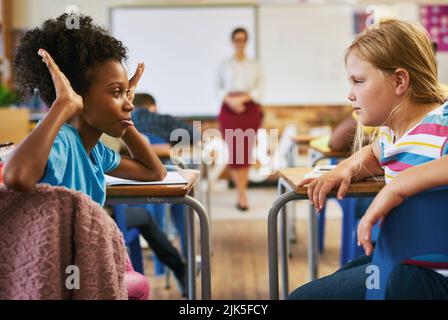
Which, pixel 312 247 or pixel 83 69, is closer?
pixel 83 69

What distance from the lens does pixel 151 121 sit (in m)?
2.99

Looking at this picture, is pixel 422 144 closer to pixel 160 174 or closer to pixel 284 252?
pixel 160 174

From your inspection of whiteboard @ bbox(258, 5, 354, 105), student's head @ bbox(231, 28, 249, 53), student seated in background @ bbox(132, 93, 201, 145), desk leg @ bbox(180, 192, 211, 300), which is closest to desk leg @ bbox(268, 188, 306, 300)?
desk leg @ bbox(180, 192, 211, 300)

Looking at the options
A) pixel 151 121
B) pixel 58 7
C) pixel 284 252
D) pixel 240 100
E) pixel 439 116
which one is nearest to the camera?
pixel 439 116

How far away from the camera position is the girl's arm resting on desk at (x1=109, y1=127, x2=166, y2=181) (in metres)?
1.58

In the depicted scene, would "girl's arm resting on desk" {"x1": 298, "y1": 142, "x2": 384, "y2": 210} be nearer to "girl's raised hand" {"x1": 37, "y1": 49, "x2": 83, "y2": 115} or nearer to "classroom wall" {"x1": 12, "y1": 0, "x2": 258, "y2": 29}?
"girl's raised hand" {"x1": 37, "y1": 49, "x2": 83, "y2": 115}

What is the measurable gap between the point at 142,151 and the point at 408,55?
71 centimetres

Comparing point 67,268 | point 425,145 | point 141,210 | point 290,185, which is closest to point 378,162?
point 290,185

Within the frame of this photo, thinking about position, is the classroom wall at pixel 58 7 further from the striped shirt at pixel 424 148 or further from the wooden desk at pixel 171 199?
the striped shirt at pixel 424 148

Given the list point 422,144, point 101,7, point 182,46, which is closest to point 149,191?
point 422,144

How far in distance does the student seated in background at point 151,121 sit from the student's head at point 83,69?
5.40 ft

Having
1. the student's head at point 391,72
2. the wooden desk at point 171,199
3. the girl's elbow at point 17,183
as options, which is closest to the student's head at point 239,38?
the wooden desk at point 171,199

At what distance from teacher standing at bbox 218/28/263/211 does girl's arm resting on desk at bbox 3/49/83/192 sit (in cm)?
385
